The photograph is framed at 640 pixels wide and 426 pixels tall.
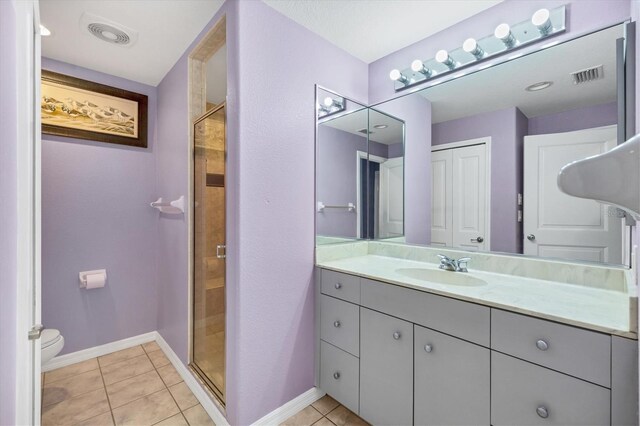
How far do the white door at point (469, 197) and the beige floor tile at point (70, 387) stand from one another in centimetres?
266

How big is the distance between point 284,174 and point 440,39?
133 centimetres

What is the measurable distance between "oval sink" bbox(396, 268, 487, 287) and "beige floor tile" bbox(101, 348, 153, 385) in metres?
2.11

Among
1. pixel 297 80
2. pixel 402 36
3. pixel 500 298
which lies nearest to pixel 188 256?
pixel 297 80

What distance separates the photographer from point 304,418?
1.66 meters

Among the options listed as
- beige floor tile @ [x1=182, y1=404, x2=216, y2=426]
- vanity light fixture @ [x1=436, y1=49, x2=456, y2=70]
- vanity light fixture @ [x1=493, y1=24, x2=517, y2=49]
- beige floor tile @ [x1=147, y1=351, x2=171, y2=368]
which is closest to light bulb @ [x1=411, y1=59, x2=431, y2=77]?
vanity light fixture @ [x1=436, y1=49, x2=456, y2=70]

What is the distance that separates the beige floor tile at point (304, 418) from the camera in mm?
1625

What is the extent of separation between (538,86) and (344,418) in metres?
2.10

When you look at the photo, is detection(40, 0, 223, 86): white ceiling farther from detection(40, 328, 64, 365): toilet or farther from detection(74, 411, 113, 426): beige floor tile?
detection(74, 411, 113, 426): beige floor tile

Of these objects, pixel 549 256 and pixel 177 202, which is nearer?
pixel 549 256

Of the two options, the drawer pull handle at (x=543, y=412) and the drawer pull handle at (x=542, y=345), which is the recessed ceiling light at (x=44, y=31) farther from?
the drawer pull handle at (x=543, y=412)

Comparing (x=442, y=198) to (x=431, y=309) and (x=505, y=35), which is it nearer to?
(x=431, y=309)

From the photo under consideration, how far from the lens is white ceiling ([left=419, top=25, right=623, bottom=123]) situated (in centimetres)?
127

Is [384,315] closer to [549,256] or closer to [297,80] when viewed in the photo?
[549,256]

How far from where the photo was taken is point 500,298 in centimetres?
111
